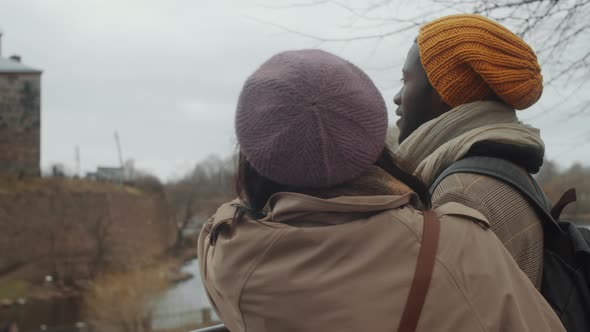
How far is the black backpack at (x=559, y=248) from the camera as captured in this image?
1057 mm

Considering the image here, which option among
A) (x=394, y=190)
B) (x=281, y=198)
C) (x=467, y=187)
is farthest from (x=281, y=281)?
(x=467, y=187)

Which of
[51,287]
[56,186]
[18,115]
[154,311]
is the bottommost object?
[51,287]

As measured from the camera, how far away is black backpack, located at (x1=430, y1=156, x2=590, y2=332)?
3.47ft

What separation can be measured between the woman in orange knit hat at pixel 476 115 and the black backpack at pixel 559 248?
0.6 inches

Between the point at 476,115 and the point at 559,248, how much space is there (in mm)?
347

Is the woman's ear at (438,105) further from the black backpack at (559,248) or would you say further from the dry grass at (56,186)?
the dry grass at (56,186)

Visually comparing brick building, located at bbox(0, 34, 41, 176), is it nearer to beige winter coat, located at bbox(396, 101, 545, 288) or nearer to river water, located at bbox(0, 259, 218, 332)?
river water, located at bbox(0, 259, 218, 332)

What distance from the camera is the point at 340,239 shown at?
0.80m

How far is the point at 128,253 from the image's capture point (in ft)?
96.1

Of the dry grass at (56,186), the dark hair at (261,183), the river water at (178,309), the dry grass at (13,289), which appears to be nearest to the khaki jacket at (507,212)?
the dark hair at (261,183)

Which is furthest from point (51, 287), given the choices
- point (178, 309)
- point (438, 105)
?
point (438, 105)

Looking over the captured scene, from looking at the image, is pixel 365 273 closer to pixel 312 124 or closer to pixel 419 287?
pixel 419 287

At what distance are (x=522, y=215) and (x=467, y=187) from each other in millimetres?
123

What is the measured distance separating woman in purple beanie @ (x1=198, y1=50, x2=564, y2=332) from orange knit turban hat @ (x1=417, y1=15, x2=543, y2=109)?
45cm
